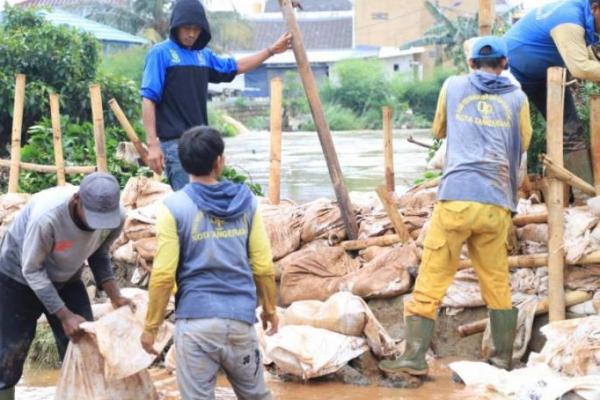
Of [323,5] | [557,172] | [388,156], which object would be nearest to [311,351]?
[557,172]

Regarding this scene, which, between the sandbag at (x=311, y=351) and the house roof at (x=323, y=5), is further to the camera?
the house roof at (x=323, y=5)

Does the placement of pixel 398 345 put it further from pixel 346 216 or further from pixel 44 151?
pixel 44 151

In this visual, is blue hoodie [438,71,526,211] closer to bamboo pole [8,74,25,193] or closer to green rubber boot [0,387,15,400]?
green rubber boot [0,387,15,400]

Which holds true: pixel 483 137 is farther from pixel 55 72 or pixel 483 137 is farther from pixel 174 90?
pixel 55 72

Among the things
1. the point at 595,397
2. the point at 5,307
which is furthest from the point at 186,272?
the point at 595,397

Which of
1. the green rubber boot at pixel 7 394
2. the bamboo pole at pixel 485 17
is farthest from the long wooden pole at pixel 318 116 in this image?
the green rubber boot at pixel 7 394

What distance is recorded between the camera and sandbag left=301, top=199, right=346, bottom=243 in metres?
7.60

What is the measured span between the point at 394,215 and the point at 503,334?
4.61 feet

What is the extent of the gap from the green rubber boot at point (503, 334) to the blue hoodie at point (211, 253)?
192cm

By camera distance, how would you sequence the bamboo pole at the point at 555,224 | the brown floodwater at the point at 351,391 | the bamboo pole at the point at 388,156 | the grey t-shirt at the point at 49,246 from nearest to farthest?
the grey t-shirt at the point at 49,246 → the brown floodwater at the point at 351,391 → the bamboo pole at the point at 555,224 → the bamboo pole at the point at 388,156

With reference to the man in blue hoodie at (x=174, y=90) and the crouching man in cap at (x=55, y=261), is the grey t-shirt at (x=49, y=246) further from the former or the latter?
the man in blue hoodie at (x=174, y=90)

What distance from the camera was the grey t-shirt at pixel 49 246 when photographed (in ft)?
15.6

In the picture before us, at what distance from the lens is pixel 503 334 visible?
19.3 ft

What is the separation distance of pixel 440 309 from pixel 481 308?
0.25 m
